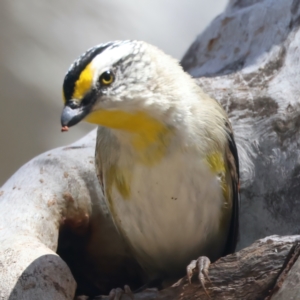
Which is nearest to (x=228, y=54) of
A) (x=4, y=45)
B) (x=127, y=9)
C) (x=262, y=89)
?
(x=262, y=89)

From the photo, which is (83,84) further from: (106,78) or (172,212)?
(172,212)

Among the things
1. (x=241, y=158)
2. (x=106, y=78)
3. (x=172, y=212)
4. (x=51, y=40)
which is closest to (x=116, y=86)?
(x=106, y=78)

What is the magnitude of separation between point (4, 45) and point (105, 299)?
1465mm

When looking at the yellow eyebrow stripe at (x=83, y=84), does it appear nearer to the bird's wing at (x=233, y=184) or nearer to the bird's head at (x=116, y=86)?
the bird's head at (x=116, y=86)

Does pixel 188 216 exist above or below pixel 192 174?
below

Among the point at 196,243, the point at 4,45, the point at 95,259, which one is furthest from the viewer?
the point at 4,45

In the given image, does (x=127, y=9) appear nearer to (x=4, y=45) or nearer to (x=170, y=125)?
(x=4, y=45)

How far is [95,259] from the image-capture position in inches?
66.3

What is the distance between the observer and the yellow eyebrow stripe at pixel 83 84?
3.43 feet

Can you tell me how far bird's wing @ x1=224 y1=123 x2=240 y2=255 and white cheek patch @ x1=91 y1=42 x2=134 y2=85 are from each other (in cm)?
36

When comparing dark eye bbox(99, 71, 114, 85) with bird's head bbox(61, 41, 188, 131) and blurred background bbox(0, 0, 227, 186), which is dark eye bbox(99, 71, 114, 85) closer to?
bird's head bbox(61, 41, 188, 131)

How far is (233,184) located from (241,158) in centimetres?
29

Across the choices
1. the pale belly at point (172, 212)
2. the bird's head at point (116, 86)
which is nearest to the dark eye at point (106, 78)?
the bird's head at point (116, 86)

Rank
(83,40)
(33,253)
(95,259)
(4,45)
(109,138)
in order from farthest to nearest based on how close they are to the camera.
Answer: (83,40) → (4,45) → (95,259) → (109,138) → (33,253)
